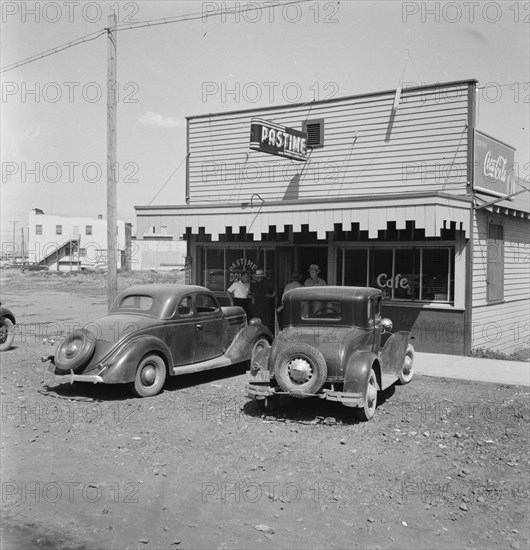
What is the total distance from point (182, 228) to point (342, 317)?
7.00 m

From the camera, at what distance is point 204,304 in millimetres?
10805

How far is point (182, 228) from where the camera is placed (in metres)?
14.8

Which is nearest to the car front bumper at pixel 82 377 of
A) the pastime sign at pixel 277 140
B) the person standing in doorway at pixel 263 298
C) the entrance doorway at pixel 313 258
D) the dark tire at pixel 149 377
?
the dark tire at pixel 149 377

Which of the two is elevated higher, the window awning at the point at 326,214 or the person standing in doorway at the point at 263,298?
the window awning at the point at 326,214

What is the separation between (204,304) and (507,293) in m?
8.28

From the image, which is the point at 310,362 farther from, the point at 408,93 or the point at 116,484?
the point at 408,93

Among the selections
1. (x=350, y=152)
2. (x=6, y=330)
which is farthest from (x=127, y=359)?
(x=350, y=152)

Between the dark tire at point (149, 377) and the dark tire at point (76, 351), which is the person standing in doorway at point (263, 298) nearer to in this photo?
the dark tire at point (149, 377)

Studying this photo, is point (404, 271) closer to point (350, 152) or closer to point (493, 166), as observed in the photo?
point (493, 166)

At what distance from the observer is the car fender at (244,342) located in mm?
10859

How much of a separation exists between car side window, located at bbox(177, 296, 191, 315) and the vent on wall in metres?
6.76

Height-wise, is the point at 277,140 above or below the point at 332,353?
above

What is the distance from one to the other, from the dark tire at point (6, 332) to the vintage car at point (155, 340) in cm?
501

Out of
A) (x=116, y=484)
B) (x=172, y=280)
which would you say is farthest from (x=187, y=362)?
(x=172, y=280)
